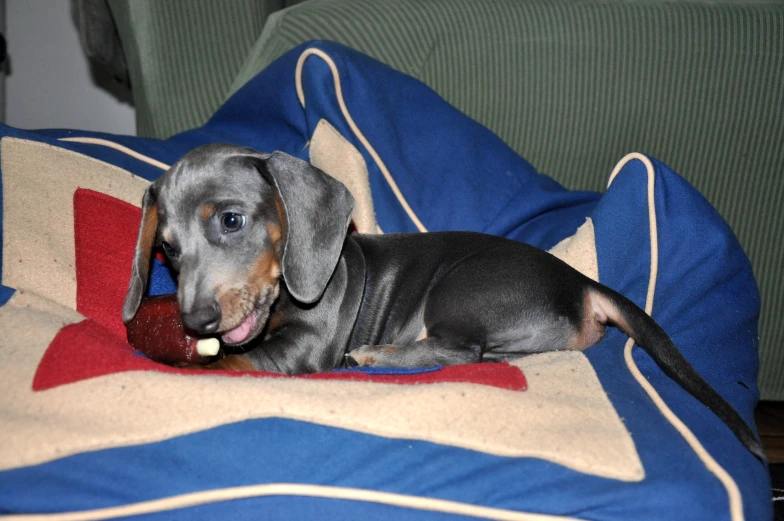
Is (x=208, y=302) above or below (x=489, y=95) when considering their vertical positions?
below

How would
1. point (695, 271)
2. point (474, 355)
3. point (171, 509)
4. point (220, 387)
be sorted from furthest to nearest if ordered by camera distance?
point (695, 271)
point (474, 355)
point (220, 387)
point (171, 509)

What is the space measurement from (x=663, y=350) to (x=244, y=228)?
50.1 inches

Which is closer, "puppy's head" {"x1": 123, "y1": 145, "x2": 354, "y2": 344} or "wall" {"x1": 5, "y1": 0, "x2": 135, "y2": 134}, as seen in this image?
"puppy's head" {"x1": 123, "y1": 145, "x2": 354, "y2": 344}

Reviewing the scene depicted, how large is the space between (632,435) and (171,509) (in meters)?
1.05

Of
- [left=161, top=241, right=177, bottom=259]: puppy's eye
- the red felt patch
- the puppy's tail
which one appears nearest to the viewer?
the red felt patch

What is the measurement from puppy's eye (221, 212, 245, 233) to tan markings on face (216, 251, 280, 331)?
4.5 inches

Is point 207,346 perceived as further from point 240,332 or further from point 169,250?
point 169,250

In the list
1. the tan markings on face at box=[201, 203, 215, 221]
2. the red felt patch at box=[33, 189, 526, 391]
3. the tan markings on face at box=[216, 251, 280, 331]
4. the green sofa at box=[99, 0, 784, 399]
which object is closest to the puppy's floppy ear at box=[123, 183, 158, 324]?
the red felt patch at box=[33, 189, 526, 391]

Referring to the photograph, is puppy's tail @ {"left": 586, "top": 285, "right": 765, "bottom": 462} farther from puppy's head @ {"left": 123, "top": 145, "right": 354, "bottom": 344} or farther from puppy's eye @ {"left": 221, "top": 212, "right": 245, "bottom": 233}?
puppy's eye @ {"left": 221, "top": 212, "right": 245, "bottom": 233}

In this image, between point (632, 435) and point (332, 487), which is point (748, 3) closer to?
point (632, 435)

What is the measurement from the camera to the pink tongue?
201 cm

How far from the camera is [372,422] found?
4.91ft

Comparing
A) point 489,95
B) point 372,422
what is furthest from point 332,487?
point 489,95

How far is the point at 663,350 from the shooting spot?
1.90m
